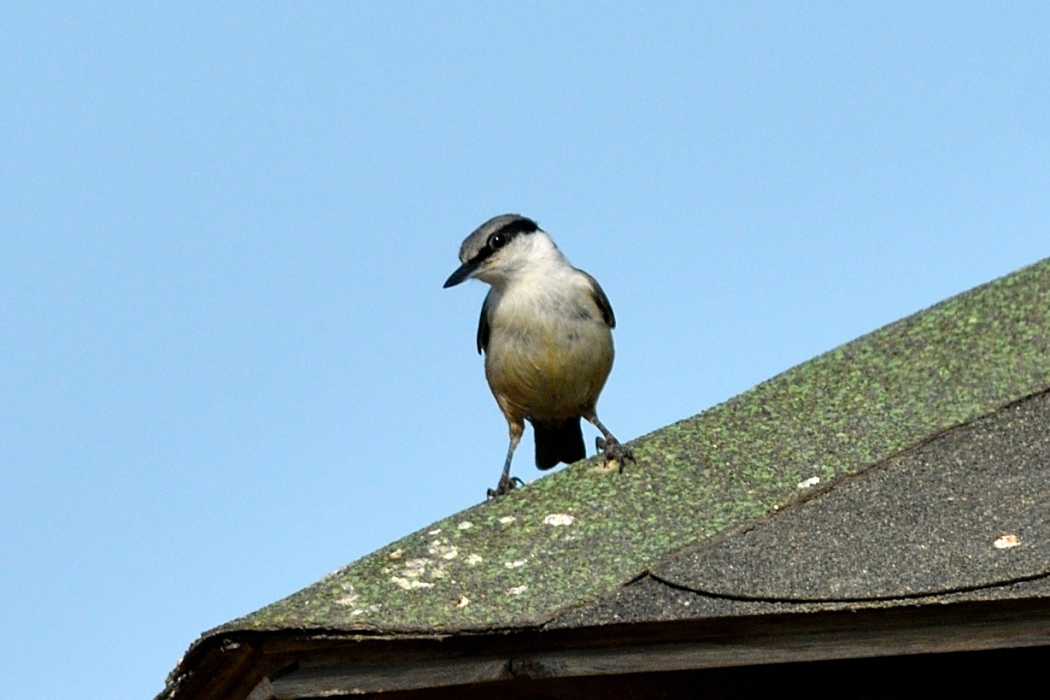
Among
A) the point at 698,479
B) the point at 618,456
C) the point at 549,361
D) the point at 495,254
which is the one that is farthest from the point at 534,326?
the point at 698,479

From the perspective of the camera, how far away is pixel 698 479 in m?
5.09

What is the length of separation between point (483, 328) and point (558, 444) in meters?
0.93

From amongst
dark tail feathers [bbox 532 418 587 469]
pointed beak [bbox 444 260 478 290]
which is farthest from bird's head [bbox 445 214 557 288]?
dark tail feathers [bbox 532 418 587 469]

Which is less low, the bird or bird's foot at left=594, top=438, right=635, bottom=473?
the bird

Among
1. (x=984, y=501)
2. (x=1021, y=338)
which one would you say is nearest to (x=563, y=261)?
(x=1021, y=338)

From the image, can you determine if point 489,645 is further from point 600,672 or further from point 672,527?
point 672,527

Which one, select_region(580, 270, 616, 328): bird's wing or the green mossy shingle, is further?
select_region(580, 270, 616, 328): bird's wing

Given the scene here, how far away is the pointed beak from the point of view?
792 cm

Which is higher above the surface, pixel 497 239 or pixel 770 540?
pixel 497 239

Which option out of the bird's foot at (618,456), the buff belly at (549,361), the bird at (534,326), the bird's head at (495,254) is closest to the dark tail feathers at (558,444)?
the bird at (534,326)

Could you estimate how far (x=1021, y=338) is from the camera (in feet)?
18.1

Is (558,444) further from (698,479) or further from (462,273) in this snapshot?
(698,479)

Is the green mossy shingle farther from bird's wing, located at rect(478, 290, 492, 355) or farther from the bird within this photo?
bird's wing, located at rect(478, 290, 492, 355)

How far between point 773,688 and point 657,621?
612 millimetres
